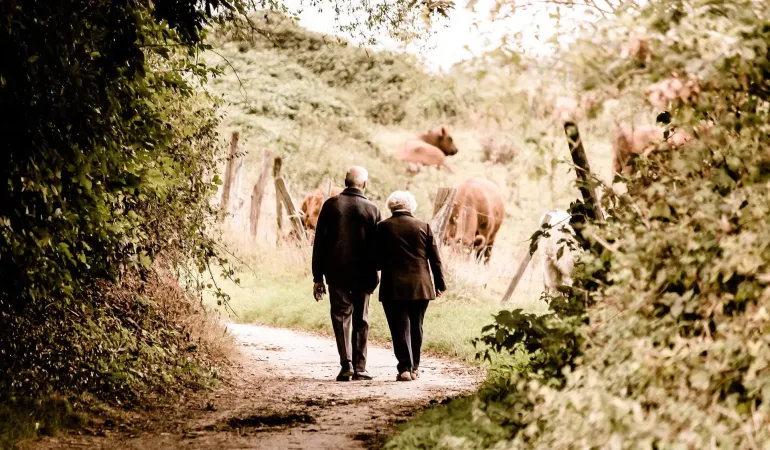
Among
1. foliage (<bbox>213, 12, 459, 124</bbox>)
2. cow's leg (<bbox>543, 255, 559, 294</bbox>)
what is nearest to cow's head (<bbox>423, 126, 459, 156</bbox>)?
foliage (<bbox>213, 12, 459, 124</bbox>)

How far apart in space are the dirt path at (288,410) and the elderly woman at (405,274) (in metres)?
0.40

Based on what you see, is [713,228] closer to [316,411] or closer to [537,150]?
[537,150]

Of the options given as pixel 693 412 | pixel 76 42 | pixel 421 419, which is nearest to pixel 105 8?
pixel 76 42

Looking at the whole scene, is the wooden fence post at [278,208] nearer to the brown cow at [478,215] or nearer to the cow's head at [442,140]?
the brown cow at [478,215]

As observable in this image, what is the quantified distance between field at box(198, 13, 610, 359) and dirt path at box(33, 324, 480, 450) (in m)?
1.64

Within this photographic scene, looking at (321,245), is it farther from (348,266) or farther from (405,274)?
(405,274)

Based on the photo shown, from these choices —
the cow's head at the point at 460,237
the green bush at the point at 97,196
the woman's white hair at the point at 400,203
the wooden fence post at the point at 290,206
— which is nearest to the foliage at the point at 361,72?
the cow's head at the point at 460,237

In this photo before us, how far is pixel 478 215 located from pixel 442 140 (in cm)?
1576

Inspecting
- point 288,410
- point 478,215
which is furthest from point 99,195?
point 478,215

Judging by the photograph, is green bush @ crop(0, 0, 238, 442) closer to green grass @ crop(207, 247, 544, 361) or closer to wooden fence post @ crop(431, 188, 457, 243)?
green grass @ crop(207, 247, 544, 361)

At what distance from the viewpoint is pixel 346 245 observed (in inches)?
377

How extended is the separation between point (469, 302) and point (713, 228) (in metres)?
11.0

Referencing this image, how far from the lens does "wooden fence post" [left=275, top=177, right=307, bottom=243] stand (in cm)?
1956

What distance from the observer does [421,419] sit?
635 centimetres
